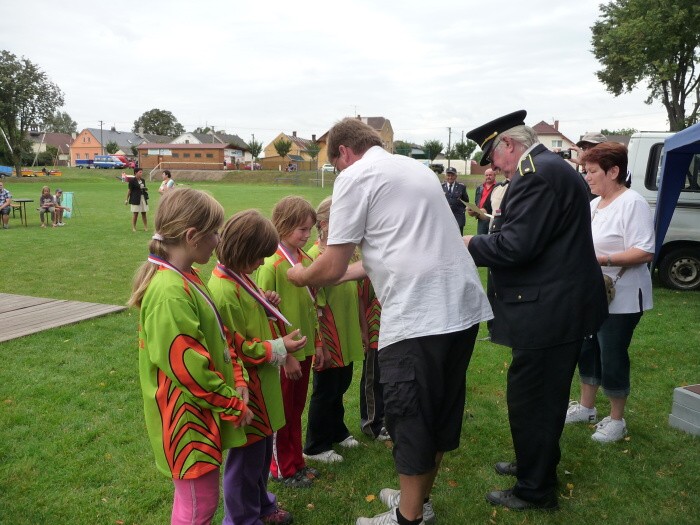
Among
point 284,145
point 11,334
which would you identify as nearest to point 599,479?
point 11,334

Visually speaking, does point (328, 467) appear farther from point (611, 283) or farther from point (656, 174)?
point (656, 174)

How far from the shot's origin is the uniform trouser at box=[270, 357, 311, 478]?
11.0 ft

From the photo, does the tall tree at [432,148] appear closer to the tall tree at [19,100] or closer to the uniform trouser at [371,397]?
the tall tree at [19,100]

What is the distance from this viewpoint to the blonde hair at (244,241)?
263 centimetres

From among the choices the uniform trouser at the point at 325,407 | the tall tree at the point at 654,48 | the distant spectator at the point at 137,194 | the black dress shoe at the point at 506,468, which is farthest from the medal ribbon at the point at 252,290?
the tall tree at the point at 654,48

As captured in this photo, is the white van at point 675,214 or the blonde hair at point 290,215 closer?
the blonde hair at point 290,215

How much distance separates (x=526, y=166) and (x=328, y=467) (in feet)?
7.31

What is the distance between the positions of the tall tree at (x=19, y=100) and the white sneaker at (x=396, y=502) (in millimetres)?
63841

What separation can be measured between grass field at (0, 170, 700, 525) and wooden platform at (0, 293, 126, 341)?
0.28m

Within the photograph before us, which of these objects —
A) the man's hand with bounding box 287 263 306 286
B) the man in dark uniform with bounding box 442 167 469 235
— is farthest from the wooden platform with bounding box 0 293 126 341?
the man in dark uniform with bounding box 442 167 469 235

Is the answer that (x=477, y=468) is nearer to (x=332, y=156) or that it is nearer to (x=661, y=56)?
(x=332, y=156)

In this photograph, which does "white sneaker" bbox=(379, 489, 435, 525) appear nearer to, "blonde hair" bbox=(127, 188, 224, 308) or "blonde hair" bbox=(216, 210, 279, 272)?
"blonde hair" bbox=(216, 210, 279, 272)

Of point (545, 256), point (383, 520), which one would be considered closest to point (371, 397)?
point (383, 520)

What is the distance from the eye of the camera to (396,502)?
3.07 m
